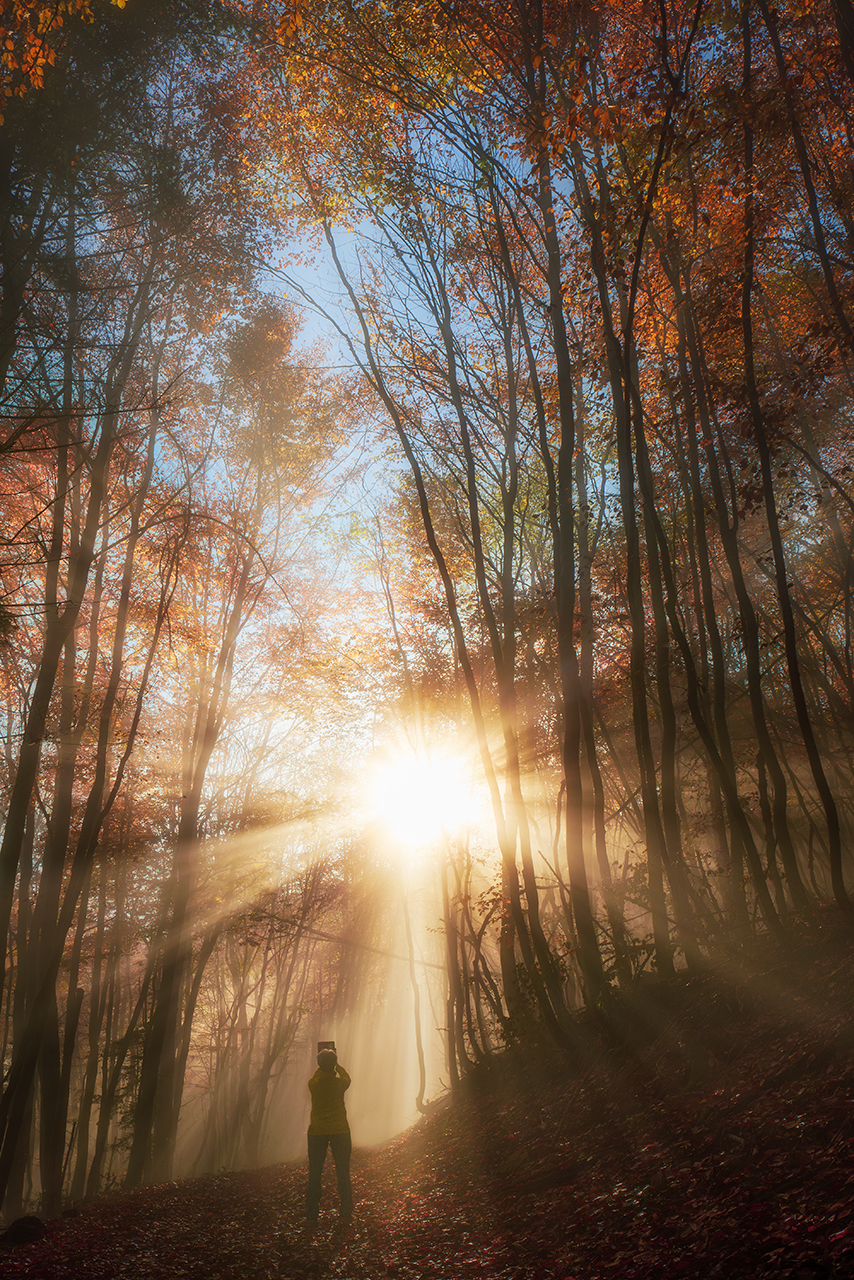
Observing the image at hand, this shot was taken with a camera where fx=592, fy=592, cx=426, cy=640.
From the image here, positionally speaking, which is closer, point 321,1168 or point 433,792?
point 321,1168

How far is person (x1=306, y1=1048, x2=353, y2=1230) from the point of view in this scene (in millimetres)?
5105

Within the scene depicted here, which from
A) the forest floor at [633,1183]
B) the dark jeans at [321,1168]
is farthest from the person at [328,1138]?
the forest floor at [633,1183]

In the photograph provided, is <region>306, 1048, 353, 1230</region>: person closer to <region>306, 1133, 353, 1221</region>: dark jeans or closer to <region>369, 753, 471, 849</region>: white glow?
<region>306, 1133, 353, 1221</region>: dark jeans

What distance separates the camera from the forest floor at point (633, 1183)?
2.37 metres

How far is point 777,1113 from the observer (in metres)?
2.93

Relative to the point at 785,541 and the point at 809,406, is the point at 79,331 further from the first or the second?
the point at 785,541

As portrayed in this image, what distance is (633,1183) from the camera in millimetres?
3094

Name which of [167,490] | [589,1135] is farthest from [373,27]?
[589,1135]

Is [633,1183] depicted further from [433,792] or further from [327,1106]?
[433,792]

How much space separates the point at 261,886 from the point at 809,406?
13746 millimetres

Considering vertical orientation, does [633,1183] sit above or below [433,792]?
below

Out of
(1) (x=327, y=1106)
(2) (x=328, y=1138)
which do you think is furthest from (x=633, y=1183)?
(2) (x=328, y=1138)

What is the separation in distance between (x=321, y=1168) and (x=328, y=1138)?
0.21m

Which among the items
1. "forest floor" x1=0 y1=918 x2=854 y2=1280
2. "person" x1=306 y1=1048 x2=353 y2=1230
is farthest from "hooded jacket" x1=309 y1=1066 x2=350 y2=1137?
"forest floor" x1=0 y1=918 x2=854 y2=1280
